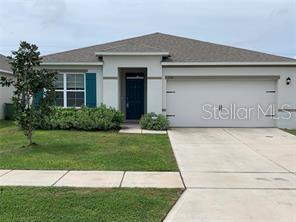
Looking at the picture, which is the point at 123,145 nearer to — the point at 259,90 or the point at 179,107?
the point at 179,107

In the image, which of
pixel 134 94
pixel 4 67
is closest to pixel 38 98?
pixel 134 94

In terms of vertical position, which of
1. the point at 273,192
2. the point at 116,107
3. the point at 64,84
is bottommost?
the point at 273,192

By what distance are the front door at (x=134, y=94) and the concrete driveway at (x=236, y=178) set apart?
19.2 feet

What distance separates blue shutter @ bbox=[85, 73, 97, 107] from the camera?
17922mm

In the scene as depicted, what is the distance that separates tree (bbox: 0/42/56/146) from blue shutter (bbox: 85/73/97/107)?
21.4ft

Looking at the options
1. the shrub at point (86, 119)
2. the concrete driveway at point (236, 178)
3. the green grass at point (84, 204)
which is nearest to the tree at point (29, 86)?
the concrete driveway at point (236, 178)

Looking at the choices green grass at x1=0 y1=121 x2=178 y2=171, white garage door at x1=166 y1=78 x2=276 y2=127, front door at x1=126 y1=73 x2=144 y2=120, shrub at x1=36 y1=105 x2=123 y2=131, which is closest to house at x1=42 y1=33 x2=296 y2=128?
white garage door at x1=166 y1=78 x2=276 y2=127

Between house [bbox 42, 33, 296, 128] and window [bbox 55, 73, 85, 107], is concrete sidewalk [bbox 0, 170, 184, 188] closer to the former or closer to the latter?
house [bbox 42, 33, 296, 128]

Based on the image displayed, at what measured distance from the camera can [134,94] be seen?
20016mm

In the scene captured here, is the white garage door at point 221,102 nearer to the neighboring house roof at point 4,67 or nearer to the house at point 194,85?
the house at point 194,85

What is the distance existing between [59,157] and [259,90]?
11.5m

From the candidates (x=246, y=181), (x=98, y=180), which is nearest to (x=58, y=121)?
(x=98, y=180)

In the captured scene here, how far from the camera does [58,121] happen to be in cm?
1602

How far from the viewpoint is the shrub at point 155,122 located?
16.5 m
